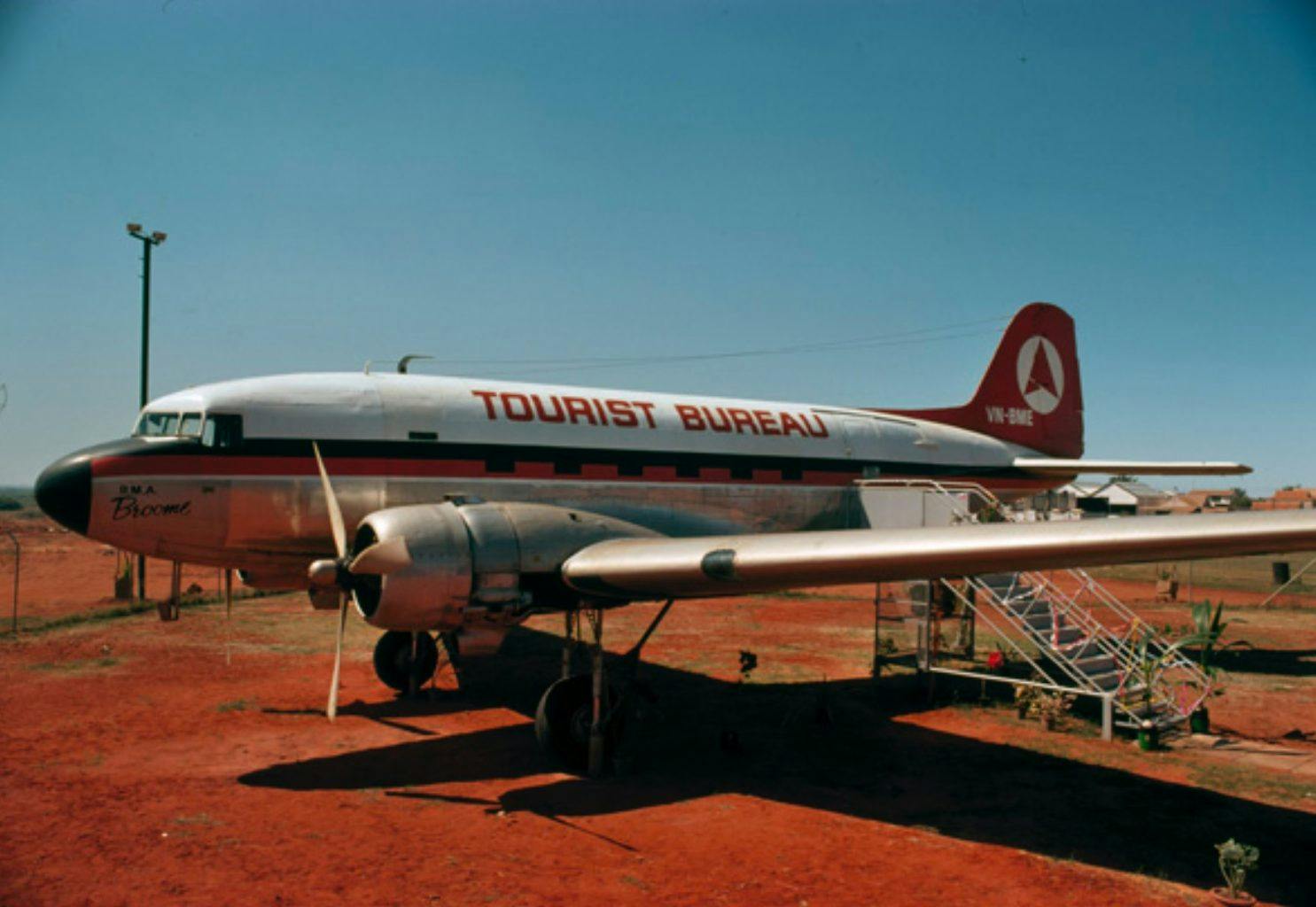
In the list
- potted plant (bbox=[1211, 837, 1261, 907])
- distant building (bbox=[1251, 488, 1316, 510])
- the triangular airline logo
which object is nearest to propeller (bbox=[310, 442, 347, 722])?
potted plant (bbox=[1211, 837, 1261, 907])

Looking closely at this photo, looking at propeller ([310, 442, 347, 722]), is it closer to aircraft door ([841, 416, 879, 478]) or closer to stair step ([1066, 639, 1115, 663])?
aircraft door ([841, 416, 879, 478])

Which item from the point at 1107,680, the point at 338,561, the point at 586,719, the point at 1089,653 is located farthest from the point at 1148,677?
the point at 338,561

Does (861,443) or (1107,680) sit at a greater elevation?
(861,443)

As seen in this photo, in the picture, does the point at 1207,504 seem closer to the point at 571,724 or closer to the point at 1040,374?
the point at 1040,374

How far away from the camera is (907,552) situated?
856 centimetres

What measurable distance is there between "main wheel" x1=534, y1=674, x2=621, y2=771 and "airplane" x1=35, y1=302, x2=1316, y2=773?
1.0 inches

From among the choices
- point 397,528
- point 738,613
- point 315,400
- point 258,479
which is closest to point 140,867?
point 397,528

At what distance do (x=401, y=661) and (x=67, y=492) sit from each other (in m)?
6.06

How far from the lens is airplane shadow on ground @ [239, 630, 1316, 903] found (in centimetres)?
878

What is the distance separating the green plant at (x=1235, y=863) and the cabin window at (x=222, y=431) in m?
12.1

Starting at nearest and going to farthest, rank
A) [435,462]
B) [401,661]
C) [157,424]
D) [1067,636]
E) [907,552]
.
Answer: [907,552]
[157,424]
[435,462]
[1067,636]
[401,661]

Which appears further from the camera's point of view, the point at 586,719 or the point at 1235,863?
the point at 586,719

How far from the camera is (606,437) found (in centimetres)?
1478

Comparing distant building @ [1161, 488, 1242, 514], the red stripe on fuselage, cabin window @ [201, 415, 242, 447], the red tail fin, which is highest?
the red tail fin
